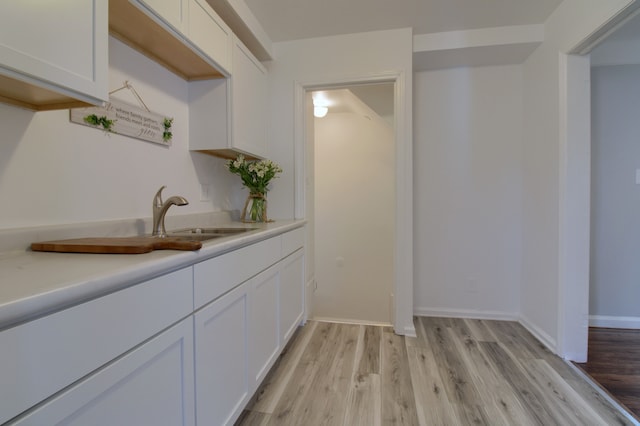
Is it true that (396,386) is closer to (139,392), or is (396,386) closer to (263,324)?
(263,324)

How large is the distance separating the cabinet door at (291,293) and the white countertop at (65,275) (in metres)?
0.92

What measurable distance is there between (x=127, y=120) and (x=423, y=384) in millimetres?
2086

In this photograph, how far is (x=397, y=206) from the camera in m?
2.28

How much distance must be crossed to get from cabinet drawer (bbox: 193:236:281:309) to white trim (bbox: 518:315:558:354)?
6.74 ft

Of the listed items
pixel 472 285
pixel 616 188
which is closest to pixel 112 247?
Result: pixel 472 285

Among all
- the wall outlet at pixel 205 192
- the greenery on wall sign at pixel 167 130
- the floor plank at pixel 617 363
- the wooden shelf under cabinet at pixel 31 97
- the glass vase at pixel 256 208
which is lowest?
the floor plank at pixel 617 363

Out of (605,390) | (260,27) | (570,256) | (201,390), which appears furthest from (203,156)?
(605,390)

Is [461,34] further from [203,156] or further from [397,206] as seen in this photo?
[203,156]

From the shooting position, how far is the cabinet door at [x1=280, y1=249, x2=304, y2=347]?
1797mm

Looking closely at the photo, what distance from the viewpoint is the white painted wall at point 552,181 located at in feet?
6.01

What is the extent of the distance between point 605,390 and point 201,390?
6.93 ft

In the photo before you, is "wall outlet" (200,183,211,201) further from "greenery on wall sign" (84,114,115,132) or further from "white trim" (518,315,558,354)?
"white trim" (518,315,558,354)

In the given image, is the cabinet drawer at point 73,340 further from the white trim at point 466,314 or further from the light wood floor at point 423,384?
the white trim at point 466,314

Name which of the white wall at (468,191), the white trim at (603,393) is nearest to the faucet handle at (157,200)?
the white wall at (468,191)
